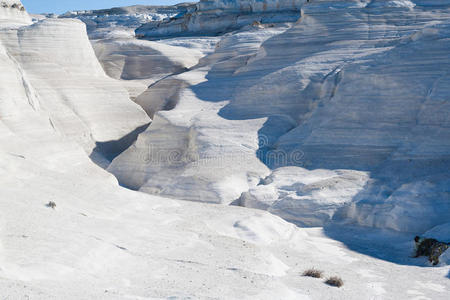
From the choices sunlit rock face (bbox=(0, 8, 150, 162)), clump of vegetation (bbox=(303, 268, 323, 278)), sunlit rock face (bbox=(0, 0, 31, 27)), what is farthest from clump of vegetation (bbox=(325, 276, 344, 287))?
sunlit rock face (bbox=(0, 0, 31, 27))

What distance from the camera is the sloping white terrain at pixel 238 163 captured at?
814 cm

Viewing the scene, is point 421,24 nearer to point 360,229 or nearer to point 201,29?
point 360,229

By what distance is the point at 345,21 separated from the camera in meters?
21.5

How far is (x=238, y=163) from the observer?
57.2ft

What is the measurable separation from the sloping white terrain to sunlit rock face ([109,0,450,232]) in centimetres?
5

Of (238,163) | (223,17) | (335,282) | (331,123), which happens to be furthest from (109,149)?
(223,17)

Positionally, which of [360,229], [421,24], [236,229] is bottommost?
[360,229]

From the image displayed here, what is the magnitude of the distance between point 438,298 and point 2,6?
2096 centimetres

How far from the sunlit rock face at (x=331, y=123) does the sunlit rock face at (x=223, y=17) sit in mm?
17217

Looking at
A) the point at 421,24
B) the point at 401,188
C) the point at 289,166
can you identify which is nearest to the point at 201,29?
the point at 421,24

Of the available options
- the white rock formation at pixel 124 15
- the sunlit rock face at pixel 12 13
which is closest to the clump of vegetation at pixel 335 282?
the sunlit rock face at pixel 12 13

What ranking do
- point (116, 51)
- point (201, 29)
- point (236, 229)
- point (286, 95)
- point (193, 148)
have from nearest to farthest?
point (236, 229) → point (193, 148) → point (286, 95) → point (116, 51) → point (201, 29)

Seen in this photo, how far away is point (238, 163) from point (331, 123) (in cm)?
281

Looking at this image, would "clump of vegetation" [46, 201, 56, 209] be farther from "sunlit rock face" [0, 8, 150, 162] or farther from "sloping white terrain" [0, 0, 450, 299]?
"sunlit rock face" [0, 8, 150, 162]
